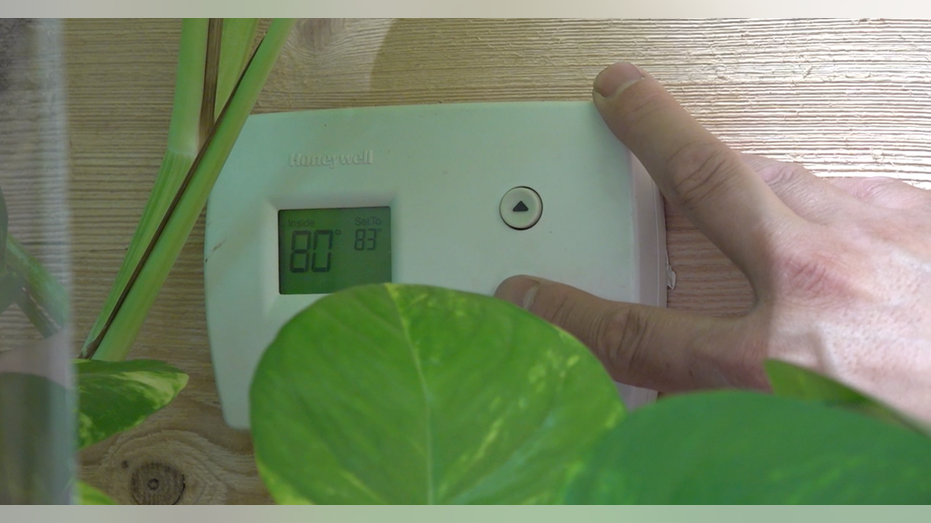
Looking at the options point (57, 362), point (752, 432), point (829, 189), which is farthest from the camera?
point (829, 189)

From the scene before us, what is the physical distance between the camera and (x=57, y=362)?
232 millimetres

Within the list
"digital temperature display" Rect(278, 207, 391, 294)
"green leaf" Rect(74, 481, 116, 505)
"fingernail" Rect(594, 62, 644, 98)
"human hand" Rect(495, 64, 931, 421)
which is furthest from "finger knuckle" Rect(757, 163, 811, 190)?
"green leaf" Rect(74, 481, 116, 505)

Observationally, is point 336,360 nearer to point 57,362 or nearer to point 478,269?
point 57,362

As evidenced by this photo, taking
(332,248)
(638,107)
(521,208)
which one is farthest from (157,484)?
(638,107)

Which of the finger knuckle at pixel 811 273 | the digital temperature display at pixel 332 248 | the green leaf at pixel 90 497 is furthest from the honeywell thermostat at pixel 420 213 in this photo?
the green leaf at pixel 90 497

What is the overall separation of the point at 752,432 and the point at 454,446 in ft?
0.19

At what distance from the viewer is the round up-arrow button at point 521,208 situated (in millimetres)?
405

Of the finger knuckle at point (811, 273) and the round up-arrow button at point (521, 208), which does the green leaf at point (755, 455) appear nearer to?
the finger knuckle at point (811, 273)

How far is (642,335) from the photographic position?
335 millimetres

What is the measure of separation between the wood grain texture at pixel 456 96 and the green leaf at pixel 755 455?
1.02ft

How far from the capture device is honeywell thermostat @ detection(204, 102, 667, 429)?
40 centimetres

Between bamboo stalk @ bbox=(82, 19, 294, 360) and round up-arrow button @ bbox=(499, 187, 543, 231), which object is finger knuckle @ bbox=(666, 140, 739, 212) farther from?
bamboo stalk @ bbox=(82, 19, 294, 360)

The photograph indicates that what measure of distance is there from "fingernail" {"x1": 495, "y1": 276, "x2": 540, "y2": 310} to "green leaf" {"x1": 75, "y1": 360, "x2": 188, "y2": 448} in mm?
196

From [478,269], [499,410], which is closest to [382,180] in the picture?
[478,269]
